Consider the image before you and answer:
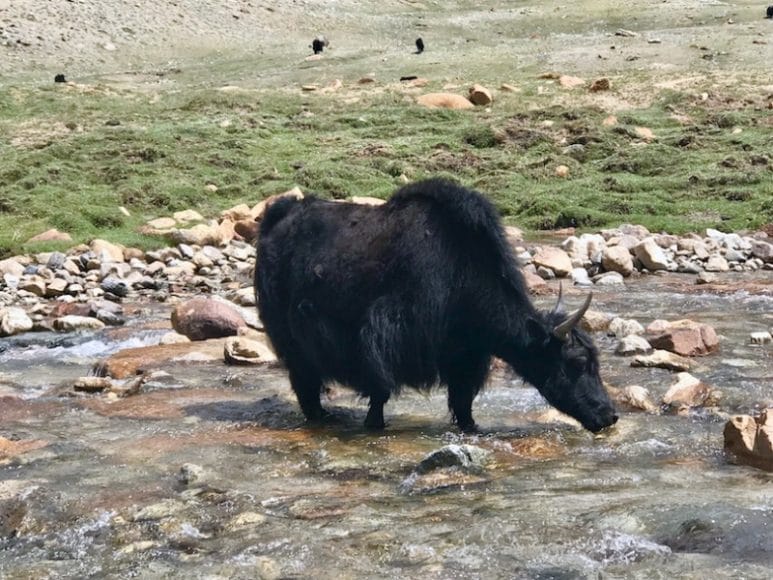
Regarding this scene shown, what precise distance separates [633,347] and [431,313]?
290 centimetres

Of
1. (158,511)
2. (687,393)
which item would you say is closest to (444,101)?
(687,393)

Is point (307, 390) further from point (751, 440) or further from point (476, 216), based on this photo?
point (751, 440)

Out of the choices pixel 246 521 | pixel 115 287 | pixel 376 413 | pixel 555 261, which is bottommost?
pixel 115 287

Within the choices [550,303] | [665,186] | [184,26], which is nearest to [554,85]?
[665,186]

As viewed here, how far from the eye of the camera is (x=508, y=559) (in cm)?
497

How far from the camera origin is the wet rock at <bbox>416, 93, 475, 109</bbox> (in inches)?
1097

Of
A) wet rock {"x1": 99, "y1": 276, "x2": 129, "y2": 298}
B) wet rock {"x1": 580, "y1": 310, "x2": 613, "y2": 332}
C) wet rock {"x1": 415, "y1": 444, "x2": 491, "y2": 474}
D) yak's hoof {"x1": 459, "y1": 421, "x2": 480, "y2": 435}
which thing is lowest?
wet rock {"x1": 99, "y1": 276, "x2": 129, "y2": 298}

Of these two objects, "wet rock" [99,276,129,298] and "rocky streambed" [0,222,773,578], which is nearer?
"rocky streambed" [0,222,773,578]

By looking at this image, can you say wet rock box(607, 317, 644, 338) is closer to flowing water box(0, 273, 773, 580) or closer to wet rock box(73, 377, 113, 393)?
flowing water box(0, 273, 773, 580)

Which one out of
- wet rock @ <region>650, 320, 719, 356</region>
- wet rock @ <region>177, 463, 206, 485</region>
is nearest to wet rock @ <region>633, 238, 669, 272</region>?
wet rock @ <region>650, 320, 719, 356</region>

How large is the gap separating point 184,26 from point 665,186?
32.3 meters

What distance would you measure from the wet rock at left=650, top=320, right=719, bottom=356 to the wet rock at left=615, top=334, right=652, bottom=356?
0.38 feet

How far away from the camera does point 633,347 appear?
9672mm

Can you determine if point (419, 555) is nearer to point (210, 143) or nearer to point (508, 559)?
point (508, 559)
